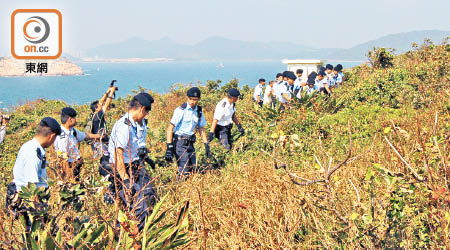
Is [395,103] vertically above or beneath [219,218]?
above

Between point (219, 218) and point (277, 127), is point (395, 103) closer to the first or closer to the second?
point (277, 127)

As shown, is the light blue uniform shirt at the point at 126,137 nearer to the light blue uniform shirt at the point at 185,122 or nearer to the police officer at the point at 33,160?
the police officer at the point at 33,160

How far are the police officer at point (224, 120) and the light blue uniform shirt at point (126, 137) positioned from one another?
2676 mm

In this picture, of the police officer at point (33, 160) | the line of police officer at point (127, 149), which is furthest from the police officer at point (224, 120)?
the police officer at point (33, 160)

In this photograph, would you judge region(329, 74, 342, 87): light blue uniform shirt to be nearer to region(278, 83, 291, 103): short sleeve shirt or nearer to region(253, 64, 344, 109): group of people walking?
region(253, 64, 344, 109): group of people walking

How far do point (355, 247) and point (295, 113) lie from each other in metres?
5.04

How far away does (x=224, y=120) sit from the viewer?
7832mm

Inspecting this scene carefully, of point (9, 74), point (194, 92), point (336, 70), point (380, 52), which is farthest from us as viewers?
point (9, 74)

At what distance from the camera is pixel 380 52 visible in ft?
56.9

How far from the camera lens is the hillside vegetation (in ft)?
9.80

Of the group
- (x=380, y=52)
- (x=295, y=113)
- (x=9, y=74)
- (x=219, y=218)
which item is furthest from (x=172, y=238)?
(x=9, y=74)

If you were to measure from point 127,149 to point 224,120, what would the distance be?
3415mm

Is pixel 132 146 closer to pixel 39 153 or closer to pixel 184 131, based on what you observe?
pixel 39 153

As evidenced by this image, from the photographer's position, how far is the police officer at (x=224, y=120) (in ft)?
25.0
